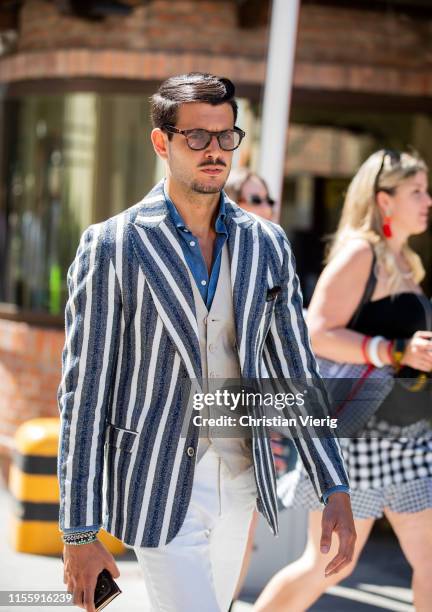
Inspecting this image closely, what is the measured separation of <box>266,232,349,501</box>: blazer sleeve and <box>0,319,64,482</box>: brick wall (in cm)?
478

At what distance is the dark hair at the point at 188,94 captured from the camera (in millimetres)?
2697

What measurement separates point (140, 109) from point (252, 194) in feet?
8.58

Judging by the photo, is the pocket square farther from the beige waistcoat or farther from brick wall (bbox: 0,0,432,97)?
brick wall (bbox: 0,0,432,97)

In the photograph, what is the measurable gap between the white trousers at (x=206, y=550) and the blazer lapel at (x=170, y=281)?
0.92 feet

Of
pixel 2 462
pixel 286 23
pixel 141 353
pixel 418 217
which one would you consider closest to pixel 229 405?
pixel 141 353

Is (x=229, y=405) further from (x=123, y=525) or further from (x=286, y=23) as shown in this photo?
(x=286, y=23)

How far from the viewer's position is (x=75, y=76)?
757 centimetres

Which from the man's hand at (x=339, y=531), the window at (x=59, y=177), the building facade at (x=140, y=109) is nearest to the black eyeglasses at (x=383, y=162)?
the man's hand at (x=339, y=531)

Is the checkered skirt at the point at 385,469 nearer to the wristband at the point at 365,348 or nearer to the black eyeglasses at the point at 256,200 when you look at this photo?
the wristband at the point at 365,348

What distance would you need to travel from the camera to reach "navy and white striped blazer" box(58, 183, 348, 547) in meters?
2.58

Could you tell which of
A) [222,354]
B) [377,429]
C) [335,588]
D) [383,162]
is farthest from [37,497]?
[222,354]

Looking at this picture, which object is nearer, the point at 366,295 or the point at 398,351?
the point at 398,351

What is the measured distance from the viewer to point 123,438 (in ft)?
8.70

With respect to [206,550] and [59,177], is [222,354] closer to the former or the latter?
[206,550]
